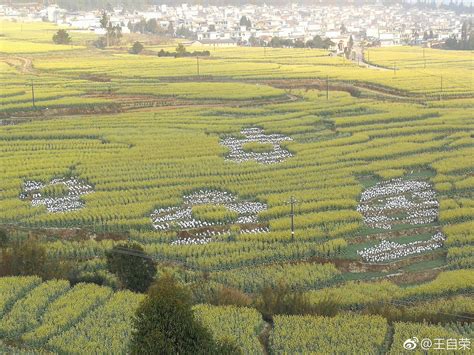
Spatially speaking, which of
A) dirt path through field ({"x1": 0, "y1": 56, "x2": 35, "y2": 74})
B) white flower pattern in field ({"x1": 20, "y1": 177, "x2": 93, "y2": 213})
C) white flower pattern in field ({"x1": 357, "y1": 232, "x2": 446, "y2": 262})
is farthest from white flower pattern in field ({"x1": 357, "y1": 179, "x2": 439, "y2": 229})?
dirt path through field ({"x1": 0, "y1": 56, "x2": 35, "y2": 74})

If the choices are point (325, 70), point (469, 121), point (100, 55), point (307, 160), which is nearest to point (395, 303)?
point (307, 160)

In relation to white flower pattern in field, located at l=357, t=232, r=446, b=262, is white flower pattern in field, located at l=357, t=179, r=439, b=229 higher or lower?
higher

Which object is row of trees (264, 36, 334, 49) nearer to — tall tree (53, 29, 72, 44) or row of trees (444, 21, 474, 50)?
row of trees (444, 21, 474, 50)

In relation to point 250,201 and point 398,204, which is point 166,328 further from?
point 398,204

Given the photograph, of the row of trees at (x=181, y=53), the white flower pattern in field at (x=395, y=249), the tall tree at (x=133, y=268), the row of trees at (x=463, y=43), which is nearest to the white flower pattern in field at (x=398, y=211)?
the white flower pattern in field at (x=395, y=249)

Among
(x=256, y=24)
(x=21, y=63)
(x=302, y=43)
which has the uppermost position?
(x=256, y=24)

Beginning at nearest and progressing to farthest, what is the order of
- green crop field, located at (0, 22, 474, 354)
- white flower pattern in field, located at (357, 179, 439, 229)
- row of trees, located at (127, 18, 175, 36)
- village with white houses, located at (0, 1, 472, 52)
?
1. green crop field, located at (0, 22, 474, 354)
2. white flower pattern in field, located at (357, 179, 439, 229)
3. village with white houses, located at (0, 1, 472, 52)
4. row of trees, located at (127, 18, 175, 36)

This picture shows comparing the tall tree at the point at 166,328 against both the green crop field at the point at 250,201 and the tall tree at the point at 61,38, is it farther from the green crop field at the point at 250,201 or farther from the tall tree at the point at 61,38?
the tall tree at the point at 61,38

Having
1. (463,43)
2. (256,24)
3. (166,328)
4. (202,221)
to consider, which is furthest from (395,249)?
(256,24)
